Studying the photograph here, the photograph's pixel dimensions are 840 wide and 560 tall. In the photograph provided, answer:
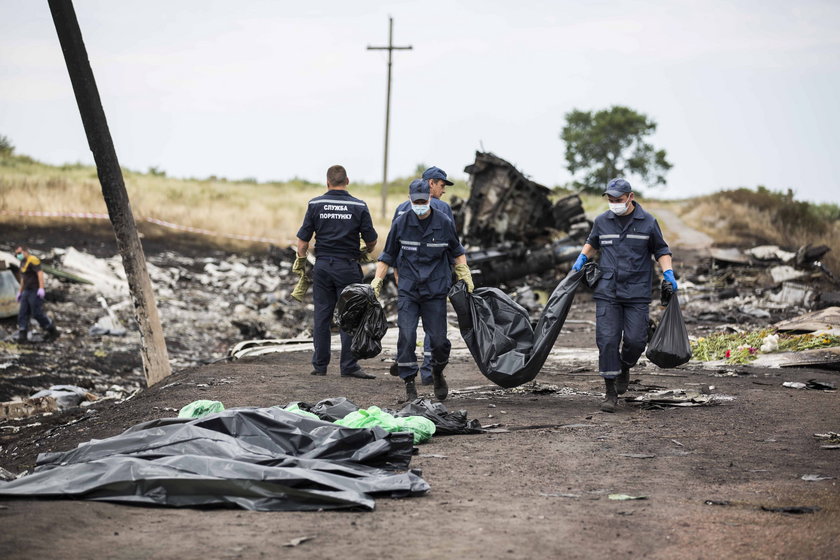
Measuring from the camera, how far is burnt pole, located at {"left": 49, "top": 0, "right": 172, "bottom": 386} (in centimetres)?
1077

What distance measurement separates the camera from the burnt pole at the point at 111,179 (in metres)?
10.8

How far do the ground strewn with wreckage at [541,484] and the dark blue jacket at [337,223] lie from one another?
55.1 inches

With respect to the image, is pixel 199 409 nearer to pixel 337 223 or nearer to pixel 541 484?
pixel 541 484

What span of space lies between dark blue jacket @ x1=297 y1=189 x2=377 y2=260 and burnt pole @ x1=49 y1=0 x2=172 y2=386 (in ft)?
8.30

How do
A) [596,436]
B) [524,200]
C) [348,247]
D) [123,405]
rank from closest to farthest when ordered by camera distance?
[596,436] → [123,405] → [348,247] → [524,200]

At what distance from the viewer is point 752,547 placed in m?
4.22

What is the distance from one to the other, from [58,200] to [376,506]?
25.3 m

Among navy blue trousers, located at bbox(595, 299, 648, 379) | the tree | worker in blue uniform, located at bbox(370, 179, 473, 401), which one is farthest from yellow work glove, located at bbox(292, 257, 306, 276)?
the tree

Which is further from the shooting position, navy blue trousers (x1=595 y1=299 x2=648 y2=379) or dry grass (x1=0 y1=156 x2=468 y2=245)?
dry grass (x1=0 y1=156 x2=468 y2=245)

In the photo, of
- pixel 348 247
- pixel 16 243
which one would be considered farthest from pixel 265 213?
pixel 348 247

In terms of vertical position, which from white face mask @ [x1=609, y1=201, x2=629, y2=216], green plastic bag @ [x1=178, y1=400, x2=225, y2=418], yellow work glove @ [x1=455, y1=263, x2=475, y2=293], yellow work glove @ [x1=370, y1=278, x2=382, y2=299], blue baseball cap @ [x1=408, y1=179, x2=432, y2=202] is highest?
blue baseball cap @ [x1=408, y1=179, x2=432, y2=202]

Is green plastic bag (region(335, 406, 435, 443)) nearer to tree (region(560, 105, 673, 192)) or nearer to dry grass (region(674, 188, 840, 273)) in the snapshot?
dry grass (region(674, 188, 840, 273))

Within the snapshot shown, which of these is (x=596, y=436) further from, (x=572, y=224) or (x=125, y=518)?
(x=572, y=224)

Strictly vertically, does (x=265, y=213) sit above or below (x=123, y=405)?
above
